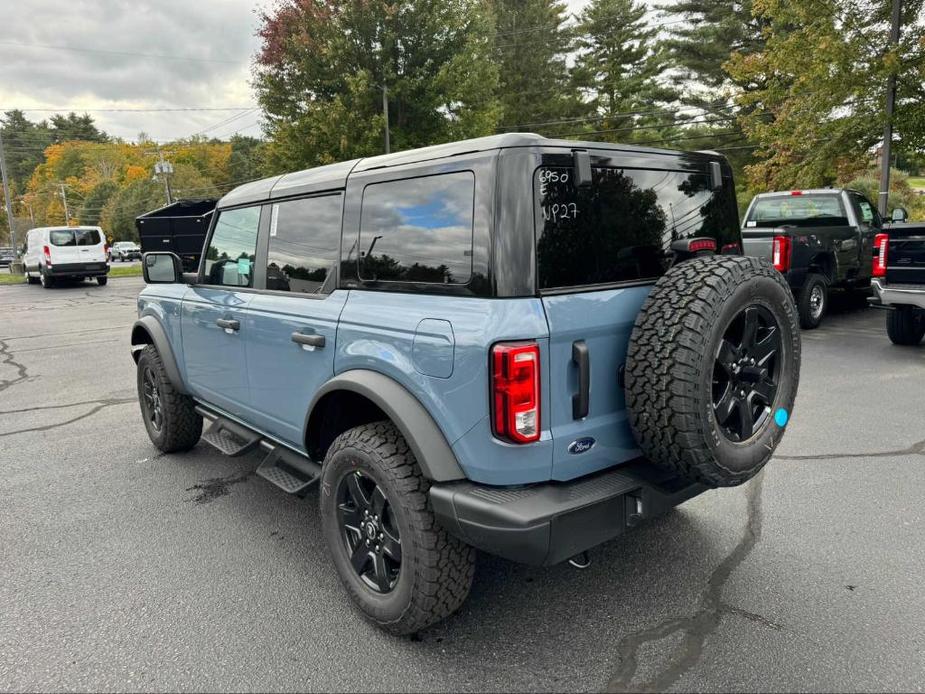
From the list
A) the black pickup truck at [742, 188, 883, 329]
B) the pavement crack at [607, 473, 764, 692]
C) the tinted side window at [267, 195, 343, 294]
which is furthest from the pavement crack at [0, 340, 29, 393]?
the black pickup truck at [742, 188, 883, 329]

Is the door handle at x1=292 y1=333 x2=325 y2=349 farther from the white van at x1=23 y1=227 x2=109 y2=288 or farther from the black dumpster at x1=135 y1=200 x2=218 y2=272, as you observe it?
the white van at x1=23 y1=227 x2=109 y2=288

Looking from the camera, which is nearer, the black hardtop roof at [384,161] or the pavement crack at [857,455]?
the black hardtop roof at [384,161]

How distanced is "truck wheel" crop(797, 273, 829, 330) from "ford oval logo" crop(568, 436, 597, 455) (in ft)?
25.8

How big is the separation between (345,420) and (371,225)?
922mm

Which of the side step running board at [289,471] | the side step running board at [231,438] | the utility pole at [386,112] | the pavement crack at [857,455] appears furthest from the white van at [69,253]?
the pavement crack at [857,455]

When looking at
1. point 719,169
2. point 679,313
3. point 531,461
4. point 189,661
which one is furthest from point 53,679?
point 719,169

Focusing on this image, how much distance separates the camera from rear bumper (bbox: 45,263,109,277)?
71.0 feet

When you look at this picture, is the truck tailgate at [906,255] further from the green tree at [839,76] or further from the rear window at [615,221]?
the green tree at [839,76]

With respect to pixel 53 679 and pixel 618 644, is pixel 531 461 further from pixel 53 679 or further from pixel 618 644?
pixel 53 679

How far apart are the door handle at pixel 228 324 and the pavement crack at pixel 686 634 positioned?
2.47 m

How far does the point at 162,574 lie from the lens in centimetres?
313

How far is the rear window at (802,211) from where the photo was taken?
9914mm

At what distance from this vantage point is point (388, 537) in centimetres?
263

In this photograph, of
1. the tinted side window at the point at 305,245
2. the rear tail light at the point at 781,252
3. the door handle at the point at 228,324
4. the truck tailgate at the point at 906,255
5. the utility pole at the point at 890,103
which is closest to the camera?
the tinted side window at the point at 305,245
